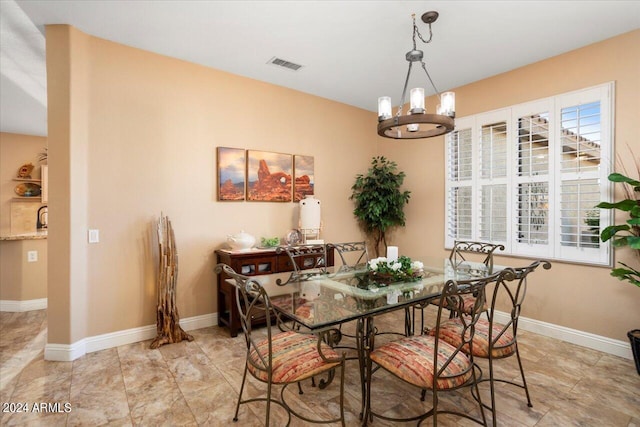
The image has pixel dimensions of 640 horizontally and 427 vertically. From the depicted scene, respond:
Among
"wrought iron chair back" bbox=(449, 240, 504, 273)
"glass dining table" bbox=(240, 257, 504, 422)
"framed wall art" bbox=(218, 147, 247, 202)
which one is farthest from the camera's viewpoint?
"framed wall art" bbox=(218, 147, 247, 202)

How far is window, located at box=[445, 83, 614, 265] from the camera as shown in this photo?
3.07 m

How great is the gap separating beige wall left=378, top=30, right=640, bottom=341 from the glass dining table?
1148mm

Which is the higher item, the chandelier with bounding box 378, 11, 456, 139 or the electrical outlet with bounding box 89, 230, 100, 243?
the chandelier with bounding box 378, 11, 456, 139

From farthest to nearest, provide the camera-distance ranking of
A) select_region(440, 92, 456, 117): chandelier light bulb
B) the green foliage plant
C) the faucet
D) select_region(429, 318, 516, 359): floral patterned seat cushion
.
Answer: the faucet < the green foliage plant < select_region(440, 92, 456, 117): chandelier light bulb < select_region(429, 318, 516, 359): floral patterned seat cushion

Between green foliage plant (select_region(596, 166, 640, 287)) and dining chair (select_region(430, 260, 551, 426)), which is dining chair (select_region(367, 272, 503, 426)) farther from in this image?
green foliage plant (select_region(596, 166, 640, 287))

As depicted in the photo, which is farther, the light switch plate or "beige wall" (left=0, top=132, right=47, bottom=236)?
"beige wall" (left=0, top=132, right=47, bottom=236)

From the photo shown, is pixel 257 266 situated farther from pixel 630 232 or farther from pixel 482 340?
pixel 630 232

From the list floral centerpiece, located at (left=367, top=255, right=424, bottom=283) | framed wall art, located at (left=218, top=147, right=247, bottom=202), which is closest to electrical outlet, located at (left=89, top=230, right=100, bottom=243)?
framed wall art, located at (left=218, top=147, right=247, bottom=202)

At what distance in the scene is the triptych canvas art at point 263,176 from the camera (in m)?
3.68

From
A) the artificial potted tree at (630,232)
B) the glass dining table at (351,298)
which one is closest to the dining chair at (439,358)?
the glass dining table at (351,298)

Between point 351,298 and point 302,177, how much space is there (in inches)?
99.4

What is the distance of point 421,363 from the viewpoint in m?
1.71

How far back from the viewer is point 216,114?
11.9 ft

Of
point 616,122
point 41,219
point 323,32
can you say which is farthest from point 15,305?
point 616,122
